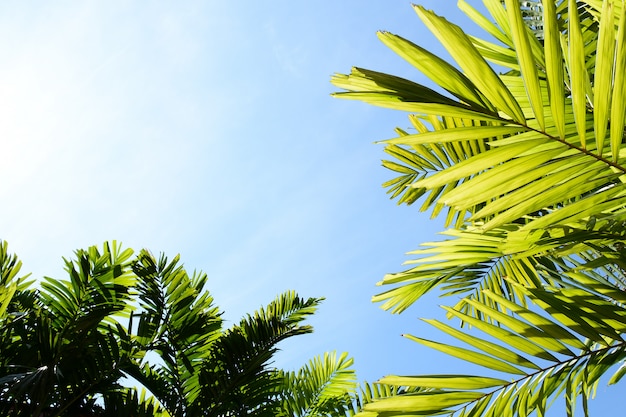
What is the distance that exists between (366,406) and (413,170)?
6.52 feet

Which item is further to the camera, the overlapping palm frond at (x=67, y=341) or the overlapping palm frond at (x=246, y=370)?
the overlapping palm frond at (x=246, y=370)

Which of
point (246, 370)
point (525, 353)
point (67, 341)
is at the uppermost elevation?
point (67, 341)

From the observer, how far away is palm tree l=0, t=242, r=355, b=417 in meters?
3.75

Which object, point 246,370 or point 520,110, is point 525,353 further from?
point 246,370

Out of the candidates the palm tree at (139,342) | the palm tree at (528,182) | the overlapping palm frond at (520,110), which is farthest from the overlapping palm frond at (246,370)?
the overlapping palm frond at (520,110)

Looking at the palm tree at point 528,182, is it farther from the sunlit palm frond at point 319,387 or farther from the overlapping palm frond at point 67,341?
the sunlit palm frond at point 319,387

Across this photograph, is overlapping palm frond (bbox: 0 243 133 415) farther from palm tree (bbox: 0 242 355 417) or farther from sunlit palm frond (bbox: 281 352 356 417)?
sunlit palm frond (bbox: 281 352 356 417)

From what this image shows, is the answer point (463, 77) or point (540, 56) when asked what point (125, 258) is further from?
point (463, 77)

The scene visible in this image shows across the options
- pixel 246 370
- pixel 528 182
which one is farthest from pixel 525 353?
pixel 246 370

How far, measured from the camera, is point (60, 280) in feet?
14.3

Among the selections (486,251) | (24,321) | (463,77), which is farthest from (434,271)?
(24,321)

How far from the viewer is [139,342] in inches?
163

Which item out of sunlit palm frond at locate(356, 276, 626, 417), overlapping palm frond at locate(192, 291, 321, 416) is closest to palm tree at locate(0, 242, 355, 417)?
overlapping palm frond at locate(192, 291, 321, 416)

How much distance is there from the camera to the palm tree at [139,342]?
3750 millimetres
